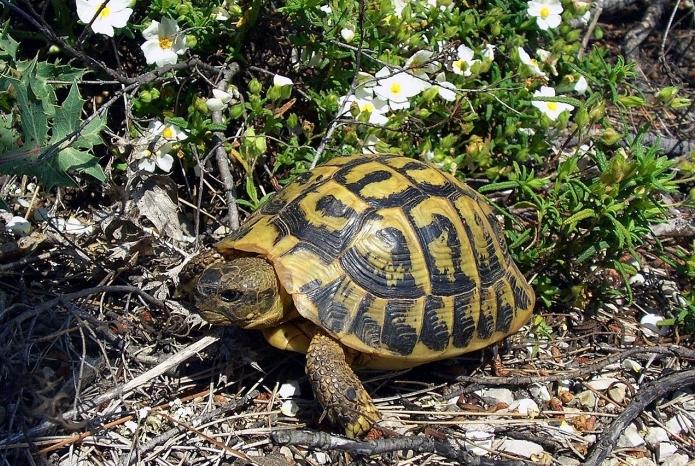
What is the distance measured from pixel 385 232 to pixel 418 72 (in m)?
1.38

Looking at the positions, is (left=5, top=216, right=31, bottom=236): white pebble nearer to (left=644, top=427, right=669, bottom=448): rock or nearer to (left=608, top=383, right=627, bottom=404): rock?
(left=608, top=383, right=627, bottom=404): rock

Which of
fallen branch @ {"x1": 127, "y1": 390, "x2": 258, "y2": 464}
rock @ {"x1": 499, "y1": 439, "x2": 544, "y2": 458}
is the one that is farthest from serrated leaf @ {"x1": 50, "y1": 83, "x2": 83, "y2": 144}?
rock @ {"x1": 499, "y1": 439, "x2": 544, "y2": 458}

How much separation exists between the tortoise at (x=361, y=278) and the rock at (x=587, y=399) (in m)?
0.46

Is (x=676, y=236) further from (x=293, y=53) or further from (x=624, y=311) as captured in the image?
(x=293, y=53)

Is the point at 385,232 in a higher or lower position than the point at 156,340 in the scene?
higher

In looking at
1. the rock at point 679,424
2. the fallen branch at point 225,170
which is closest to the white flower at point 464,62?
the fallen branch at point 225,170

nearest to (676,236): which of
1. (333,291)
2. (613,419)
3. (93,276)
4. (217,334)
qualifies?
(613,419)

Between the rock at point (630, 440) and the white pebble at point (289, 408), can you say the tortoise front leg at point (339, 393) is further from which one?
the rock at point (630, 440)

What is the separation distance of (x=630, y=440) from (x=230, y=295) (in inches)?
74.8

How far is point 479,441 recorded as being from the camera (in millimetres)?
3141

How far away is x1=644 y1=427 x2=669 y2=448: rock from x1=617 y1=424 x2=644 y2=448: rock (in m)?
0.04

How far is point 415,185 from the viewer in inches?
128

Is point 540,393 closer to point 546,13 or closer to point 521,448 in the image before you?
point 521,448

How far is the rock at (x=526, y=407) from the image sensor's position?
3303mm
